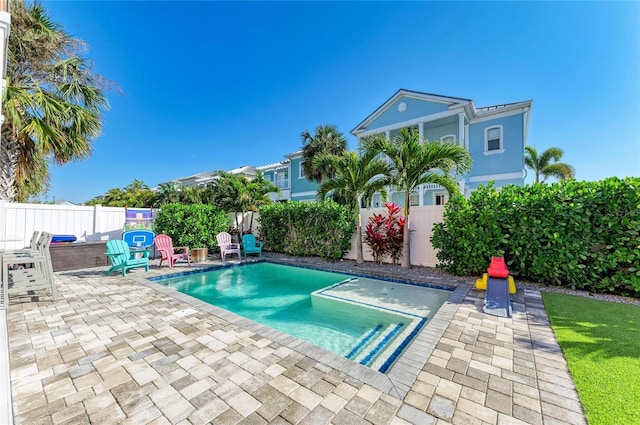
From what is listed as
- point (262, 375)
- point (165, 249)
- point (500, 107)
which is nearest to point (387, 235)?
point (262, 375)

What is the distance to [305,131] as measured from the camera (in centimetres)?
1869

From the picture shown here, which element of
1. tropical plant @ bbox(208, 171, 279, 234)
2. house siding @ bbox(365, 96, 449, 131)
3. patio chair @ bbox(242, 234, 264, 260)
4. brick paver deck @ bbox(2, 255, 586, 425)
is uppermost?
house siding @ bbox(365, 96, 449, 131)

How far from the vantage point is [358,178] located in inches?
351

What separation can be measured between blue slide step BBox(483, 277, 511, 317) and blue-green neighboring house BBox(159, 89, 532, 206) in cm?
1080

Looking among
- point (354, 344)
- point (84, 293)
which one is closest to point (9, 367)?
point (84, 293)

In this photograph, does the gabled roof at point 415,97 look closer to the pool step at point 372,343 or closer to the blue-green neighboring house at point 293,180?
the blue-green neighboring house at point 293,180

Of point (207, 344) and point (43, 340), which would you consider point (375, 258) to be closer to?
point (207, 344)

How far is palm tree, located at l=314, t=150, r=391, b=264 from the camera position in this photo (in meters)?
8.62

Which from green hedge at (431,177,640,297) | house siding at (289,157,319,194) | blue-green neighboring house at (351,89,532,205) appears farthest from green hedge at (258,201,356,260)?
house siding at (289,157,319,194)

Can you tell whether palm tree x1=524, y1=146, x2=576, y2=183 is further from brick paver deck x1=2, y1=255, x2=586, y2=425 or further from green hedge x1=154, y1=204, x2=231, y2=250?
green hedge x1=154, y1=204, x2=231, y2=250

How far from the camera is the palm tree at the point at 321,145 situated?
59.8ft

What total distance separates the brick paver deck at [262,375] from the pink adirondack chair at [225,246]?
245 inches

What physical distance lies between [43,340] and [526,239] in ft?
29.1

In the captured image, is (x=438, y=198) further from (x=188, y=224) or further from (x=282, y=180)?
(x=282, y=180)
